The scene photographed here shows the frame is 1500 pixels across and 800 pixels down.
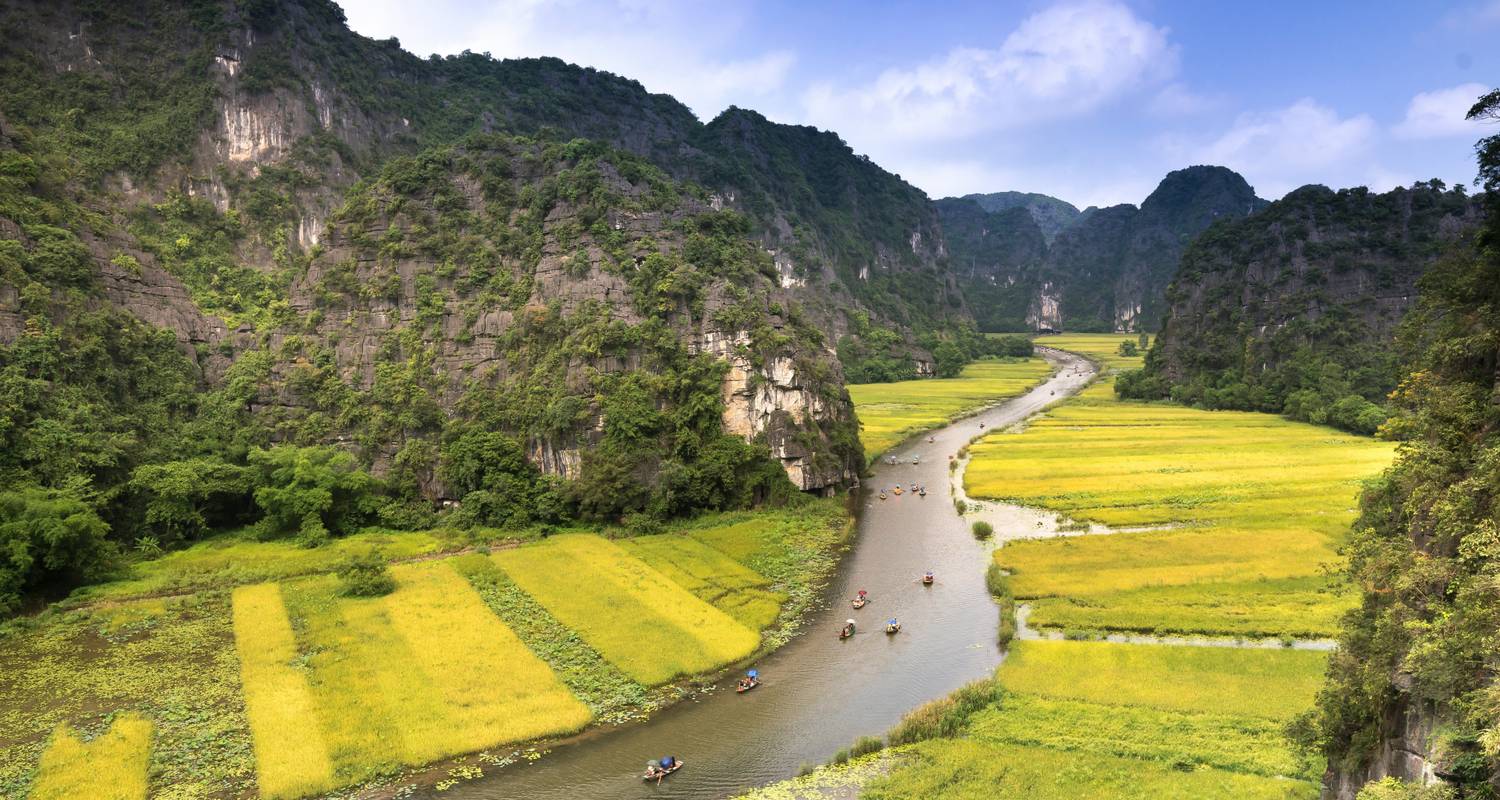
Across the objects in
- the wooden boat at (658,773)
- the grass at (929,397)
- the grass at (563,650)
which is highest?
the grass at (929,397)

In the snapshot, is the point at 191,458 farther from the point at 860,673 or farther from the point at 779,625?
the point at 860,673

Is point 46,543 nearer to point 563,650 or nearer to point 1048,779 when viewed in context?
point 563,650

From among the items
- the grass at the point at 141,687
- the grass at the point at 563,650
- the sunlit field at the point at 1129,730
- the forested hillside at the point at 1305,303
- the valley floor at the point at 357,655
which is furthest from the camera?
the forested hillside at the point at 1305,303

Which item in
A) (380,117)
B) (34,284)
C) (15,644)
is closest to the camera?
(15,644)

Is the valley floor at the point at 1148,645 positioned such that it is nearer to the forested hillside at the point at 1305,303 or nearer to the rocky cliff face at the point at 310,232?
the rocky cliff face at the point at 310,232

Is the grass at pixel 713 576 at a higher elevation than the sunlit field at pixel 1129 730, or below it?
higher

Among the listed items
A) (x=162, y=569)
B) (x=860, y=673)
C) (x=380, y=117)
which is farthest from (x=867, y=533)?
(x=380, y=117)

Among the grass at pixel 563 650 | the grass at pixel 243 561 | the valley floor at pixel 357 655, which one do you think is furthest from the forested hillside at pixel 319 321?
the grass at pixel 563 650
